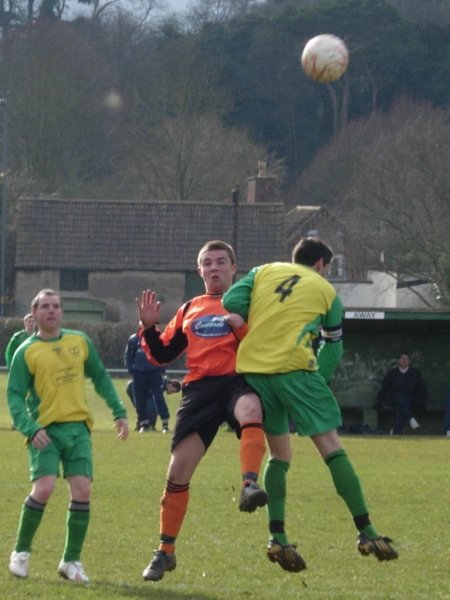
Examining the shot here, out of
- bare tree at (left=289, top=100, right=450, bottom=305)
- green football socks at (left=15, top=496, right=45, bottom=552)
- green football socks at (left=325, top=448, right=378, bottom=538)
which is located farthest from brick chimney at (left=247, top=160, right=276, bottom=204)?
green football socks at (left=325, top=448, right=378, bottom=538)

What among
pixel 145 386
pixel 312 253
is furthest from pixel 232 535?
pixel 145 386

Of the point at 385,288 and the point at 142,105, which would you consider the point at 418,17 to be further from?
the point at 385,288

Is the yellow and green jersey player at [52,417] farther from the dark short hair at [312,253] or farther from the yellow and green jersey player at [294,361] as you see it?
the dark short hair at [312,253]

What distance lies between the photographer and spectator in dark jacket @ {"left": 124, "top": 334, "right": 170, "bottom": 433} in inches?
891

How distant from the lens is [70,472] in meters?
8.62

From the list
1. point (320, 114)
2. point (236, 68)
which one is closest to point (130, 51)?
point (236, 68)

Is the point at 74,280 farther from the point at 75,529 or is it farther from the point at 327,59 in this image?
the point at 75,529

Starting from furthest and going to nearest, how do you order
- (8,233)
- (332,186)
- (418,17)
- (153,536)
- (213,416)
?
(418,17) → (332,186) → (8,233) → (153,536) → (213,416)

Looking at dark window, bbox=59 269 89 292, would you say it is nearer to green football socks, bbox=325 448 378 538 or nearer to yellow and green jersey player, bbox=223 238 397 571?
yellow and green jersey player, bbox=223 238 397 571

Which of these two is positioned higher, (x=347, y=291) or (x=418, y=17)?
(x=418, y=17)

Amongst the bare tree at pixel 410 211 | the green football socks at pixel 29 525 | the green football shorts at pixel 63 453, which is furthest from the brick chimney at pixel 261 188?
the green football socks at pixel 29 525

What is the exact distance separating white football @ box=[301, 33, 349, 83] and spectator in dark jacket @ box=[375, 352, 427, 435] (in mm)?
8587

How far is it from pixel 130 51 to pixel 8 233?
1006 inches

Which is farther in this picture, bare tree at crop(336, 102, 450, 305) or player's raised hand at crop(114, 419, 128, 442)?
bare tree at crop(336, 102, 450, 305)
